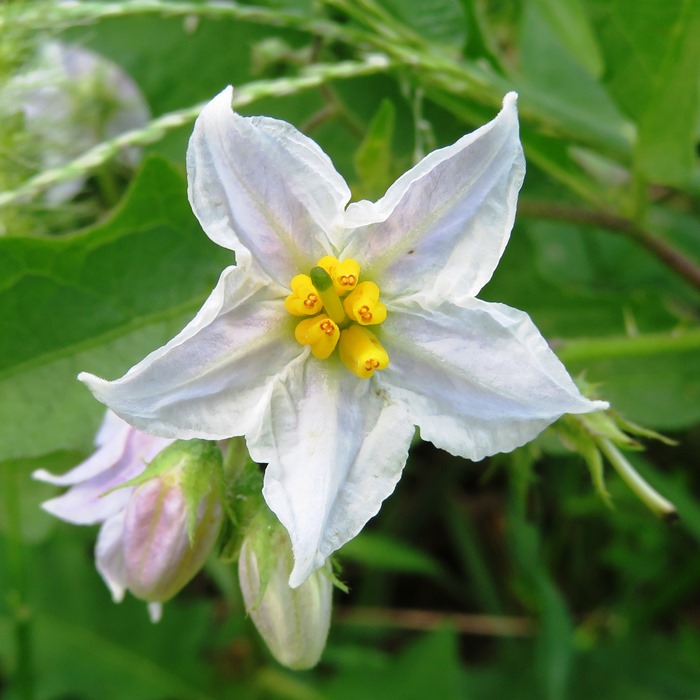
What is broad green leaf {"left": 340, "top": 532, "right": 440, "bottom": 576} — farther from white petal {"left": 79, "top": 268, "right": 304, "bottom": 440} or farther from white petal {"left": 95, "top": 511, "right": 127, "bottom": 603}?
white petal {"left": 79, "top": 268, "right": 304, "bottom": 440}

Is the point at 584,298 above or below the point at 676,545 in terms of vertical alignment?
above

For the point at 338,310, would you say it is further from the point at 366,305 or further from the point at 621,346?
the point at 621,346

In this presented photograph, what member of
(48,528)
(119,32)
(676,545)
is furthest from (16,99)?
(676,545)

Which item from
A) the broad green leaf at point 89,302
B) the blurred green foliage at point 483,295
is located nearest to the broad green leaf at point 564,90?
the blurred green foliage at point 483,295

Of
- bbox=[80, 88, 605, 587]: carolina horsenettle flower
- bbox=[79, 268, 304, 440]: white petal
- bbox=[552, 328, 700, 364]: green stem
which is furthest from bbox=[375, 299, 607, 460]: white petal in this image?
bbox=[552, 328, 700, 364]: green stem

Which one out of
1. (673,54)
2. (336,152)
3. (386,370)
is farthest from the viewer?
(336,152)

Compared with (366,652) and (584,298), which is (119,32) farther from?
(366,652)

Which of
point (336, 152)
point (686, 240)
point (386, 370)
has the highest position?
point (386, 370)

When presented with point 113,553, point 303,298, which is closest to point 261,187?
point 303,298
